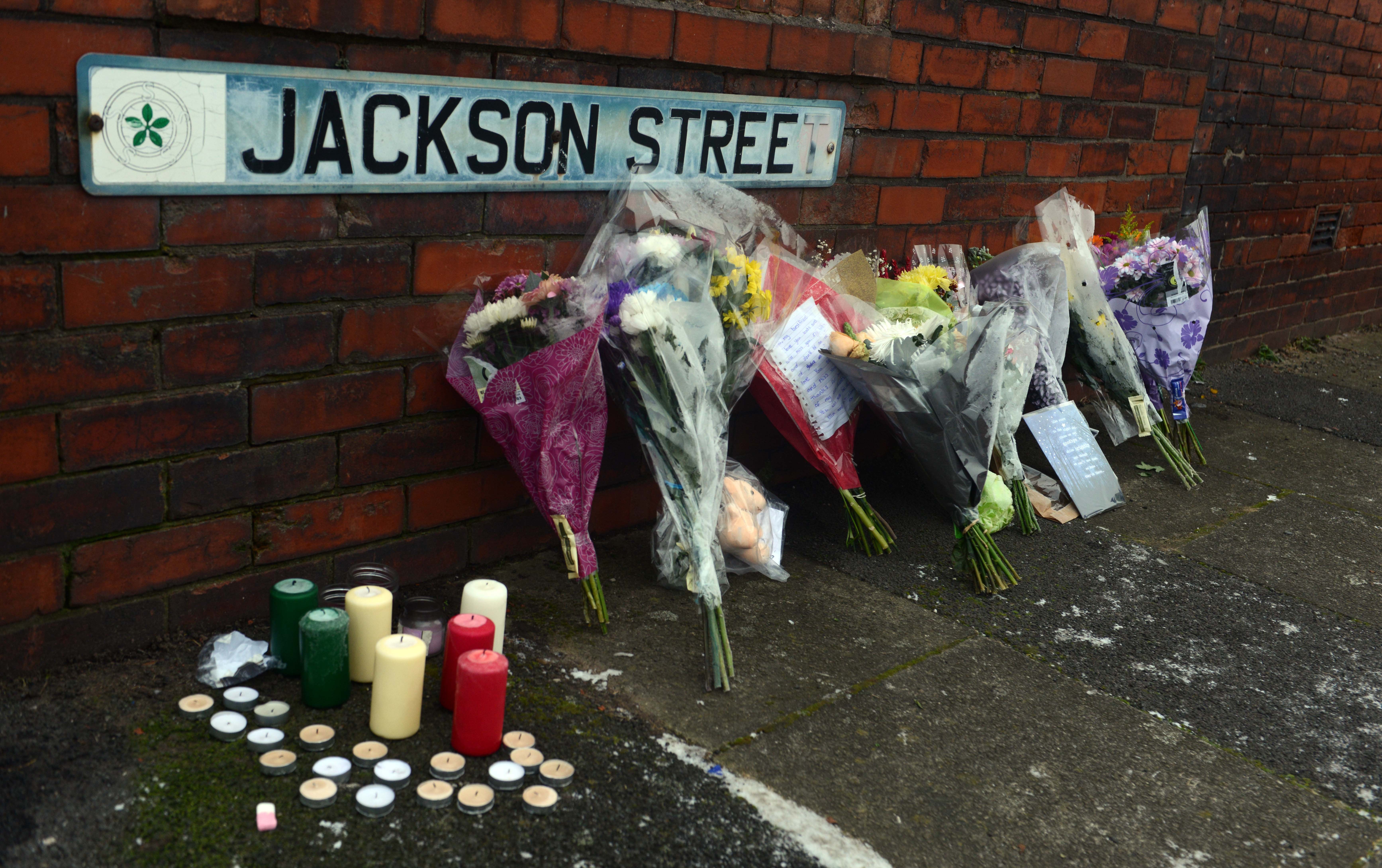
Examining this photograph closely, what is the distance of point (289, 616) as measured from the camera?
205 centimetres

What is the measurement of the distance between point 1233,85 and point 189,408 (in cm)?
460

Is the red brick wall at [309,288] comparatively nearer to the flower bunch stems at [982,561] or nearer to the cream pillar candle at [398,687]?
the cream pillar candle at [398,687]

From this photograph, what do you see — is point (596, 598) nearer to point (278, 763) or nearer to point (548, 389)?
point (548, 389)

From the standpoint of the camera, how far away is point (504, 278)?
7.98ft

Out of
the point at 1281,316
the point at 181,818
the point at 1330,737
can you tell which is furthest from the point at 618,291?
the point at 1281,316

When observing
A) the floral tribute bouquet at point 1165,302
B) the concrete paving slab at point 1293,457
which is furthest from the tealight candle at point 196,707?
the concrete paving slab at point 1293,457

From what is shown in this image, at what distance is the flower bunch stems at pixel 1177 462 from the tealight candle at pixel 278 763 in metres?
2.86

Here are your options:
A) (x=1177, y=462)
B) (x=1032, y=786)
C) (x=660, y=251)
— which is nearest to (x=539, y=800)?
(x=1032, y=786)

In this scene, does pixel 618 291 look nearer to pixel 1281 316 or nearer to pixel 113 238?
pixel 113 238

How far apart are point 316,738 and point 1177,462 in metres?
2.91


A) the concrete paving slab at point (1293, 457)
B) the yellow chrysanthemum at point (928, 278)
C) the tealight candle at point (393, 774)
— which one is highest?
the yellow chrysanthemum at point (928, 278)

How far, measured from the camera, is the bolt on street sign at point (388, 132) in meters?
1.86

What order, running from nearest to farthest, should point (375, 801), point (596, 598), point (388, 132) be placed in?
point (375, 801) < point (388, 132) < point (596, 598)

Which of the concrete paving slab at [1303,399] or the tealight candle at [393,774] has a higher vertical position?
the concrete paving slab at [1303,399]
